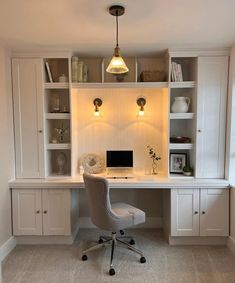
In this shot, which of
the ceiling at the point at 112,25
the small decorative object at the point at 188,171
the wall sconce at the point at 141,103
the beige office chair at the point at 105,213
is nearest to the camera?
the ceiling at the point at 112,25

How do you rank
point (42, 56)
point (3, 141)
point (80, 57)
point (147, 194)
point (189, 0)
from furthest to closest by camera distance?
point (147, 194), point (80, 57), point (42, 56), point (3, 141), point (189, 0)

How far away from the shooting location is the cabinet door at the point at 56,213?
Answer: 10.2 ft

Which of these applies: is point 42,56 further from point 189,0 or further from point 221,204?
point 221,204

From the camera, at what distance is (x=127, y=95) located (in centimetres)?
358

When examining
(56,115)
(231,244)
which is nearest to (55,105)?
(56,115)

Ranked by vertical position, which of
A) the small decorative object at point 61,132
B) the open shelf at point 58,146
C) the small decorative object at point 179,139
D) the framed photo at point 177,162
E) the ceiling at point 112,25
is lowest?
the framed photo at point 177,162

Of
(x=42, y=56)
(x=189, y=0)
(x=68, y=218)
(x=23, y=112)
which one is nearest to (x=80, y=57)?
(x=42, y=56)

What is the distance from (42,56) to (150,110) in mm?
1585

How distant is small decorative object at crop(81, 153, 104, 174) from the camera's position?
352cm

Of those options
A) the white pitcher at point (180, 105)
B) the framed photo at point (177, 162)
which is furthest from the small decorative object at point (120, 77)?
the framed photo at point (177, 162)

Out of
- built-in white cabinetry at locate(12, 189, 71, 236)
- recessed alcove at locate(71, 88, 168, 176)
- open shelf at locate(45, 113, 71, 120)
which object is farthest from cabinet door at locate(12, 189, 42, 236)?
open shelf at locate(45, 113, 71, 120)

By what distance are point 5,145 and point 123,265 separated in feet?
6.24

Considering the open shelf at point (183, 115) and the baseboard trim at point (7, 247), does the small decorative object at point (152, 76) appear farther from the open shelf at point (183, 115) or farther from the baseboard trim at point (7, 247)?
the baseboard trim at point (7, 247)

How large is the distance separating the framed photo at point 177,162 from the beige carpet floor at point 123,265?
95 centimetres
